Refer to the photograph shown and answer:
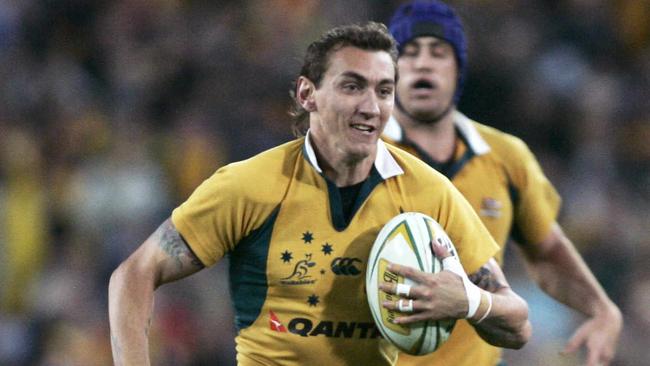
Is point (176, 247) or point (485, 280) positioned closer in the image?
point (176, 247)

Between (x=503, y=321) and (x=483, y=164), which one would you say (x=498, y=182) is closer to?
(x=483, y=164)

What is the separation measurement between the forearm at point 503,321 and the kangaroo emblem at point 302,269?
0.59 m

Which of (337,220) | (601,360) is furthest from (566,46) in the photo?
(337,220)

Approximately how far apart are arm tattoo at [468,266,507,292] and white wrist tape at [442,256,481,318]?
0.24 m

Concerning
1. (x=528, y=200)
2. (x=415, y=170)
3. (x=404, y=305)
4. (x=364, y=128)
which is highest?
(x=364, y=128)

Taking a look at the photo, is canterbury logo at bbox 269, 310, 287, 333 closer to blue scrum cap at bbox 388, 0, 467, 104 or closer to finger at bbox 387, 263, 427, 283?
finger at bbox 387, 263, 427, 283

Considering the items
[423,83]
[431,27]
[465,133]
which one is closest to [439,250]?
[423,83]

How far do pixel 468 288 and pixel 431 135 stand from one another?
5.31 ft

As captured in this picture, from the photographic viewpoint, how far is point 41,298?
8789mm

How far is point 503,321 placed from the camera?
13.7 feet

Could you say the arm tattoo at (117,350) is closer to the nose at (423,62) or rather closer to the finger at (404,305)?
the finger at (404,305)

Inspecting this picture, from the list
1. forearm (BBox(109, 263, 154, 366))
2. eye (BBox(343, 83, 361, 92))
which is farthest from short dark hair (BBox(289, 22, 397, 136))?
forearm (BBox(109, 263, 154, 366))

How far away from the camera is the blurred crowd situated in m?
8.48

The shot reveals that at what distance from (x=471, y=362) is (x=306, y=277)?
1.23m
